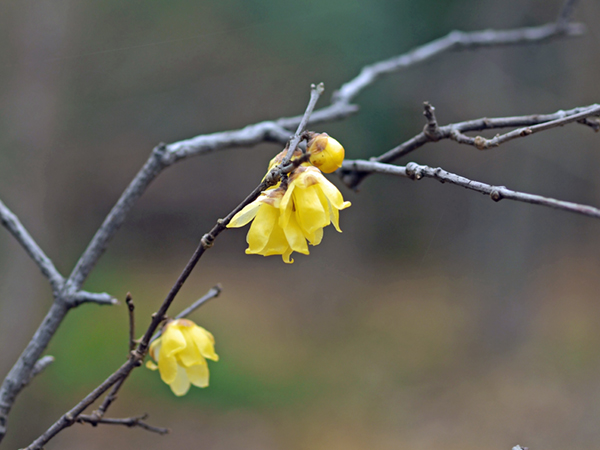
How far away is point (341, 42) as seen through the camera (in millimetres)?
5016

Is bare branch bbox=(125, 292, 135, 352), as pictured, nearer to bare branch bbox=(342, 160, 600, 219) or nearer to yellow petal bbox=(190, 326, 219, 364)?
yellow petal bbox=(190, 326, 219, 364)

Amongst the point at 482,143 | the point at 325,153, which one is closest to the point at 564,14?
the point at 482,143

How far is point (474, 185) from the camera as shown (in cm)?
44

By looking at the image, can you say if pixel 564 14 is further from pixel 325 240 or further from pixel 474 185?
pixel 325 240

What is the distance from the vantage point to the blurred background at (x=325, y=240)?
3.26m

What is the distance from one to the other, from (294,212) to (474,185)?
0.18 m

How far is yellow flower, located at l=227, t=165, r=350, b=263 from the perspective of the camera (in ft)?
1.59

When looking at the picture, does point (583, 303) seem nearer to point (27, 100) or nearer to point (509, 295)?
point (509, 295)

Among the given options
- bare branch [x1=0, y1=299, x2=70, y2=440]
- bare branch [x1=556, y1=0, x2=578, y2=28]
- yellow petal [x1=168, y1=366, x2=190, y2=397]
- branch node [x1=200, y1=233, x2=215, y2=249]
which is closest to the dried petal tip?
branch node [x1=200, y1=233, x2=215, y2=249]

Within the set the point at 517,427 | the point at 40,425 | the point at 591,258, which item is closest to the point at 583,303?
the point at 591,258

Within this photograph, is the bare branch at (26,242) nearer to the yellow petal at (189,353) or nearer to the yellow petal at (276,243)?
the yellow petal at (189,353)

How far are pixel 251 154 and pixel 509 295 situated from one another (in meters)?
4.06

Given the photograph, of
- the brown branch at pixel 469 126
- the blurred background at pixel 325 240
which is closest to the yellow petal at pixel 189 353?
the brown branch at pixel 469 126

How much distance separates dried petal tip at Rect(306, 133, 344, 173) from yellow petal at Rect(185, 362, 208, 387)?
38cm
